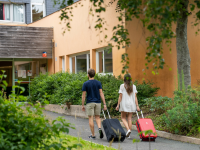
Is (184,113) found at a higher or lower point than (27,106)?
lower

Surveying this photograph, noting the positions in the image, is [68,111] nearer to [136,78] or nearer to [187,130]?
[136,78]

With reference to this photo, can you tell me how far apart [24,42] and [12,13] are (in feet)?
20.8

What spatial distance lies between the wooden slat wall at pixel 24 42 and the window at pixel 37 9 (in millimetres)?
5701

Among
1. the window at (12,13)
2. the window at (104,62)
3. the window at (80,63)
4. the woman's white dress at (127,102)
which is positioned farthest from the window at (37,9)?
the woman's white dress at (127,102)

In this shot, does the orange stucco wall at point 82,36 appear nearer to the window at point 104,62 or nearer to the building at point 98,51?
the building at point 98,51

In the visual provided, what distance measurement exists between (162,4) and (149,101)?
790cm

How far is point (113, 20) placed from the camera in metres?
13.4

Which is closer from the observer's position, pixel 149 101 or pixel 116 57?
pixel 149 101

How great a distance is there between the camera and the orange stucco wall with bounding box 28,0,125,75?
13477 mm

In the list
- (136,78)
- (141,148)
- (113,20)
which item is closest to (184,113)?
(141,148)

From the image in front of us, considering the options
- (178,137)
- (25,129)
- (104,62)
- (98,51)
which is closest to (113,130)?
(178,137)

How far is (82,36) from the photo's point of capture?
1644cm

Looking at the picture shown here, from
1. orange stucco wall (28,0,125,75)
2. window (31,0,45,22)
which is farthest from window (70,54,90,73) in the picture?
window (31,0,45,22)

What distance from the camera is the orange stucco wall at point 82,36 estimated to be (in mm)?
13477
